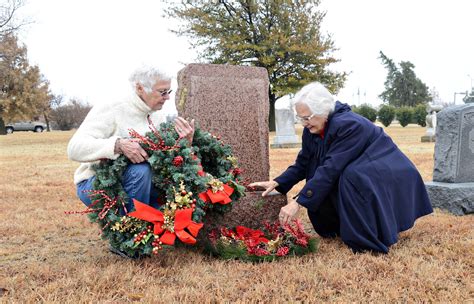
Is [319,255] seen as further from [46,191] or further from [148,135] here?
[46,191]

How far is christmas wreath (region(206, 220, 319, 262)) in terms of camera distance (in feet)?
10.1

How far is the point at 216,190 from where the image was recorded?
3.05 m

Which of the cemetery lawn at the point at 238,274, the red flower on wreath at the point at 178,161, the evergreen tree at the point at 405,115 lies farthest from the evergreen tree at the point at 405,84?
the red flower on wreath at the point at 178,161

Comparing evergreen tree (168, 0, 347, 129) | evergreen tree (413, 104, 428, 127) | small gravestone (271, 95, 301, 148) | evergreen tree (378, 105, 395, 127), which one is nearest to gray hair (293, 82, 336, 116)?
small gravestone (271, 95, 301, 148)

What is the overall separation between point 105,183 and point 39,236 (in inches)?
60.8

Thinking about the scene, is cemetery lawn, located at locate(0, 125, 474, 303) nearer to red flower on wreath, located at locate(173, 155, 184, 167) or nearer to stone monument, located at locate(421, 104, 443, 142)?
red flower on wreath, located at locate(173, 155, 184, 167)

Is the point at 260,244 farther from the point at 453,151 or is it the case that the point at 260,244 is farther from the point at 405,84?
the point at 405,84

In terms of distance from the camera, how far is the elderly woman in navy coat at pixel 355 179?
3141 millimetres

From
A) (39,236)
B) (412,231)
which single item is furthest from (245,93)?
(39,236)

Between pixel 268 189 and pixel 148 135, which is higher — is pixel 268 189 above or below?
below

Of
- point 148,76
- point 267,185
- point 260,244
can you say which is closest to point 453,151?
point 267,185

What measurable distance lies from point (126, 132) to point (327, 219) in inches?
66.5

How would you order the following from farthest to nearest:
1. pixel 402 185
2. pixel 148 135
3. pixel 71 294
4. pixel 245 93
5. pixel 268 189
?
pixel 245 93 → pixel 268 189 → pixel 402 185 → pixel 148 135 → pixel 71 294

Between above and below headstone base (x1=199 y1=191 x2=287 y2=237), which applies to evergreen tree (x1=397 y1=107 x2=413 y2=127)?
below
